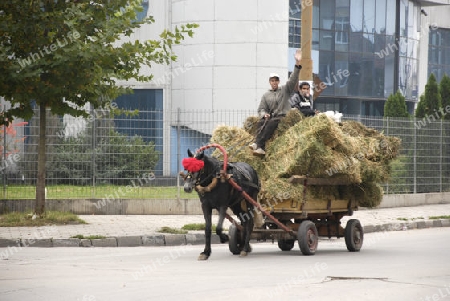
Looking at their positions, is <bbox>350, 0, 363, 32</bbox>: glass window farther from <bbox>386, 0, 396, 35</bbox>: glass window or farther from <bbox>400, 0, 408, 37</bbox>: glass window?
<bbox>400, 0, 408, 37</bbox>: glass window

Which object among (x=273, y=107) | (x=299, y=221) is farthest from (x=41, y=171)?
(x=299, y=221)

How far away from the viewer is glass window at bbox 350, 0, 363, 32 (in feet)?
154

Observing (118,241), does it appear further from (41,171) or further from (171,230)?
(41,171)

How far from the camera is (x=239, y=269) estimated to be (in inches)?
475

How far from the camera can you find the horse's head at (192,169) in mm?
13312

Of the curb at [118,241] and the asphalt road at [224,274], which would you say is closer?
the asphalt road at [224,274]

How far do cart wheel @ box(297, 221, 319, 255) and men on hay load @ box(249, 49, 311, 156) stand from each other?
1.52 meters

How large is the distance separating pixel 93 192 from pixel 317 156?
907 centimetres

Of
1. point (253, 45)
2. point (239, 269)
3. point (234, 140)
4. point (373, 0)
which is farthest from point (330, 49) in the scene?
point (239, 269)

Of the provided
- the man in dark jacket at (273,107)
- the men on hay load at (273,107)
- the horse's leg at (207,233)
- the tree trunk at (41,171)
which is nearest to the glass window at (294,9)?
the tree trunk at (41,171)

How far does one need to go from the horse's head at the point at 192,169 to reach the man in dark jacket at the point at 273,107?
1731 mm

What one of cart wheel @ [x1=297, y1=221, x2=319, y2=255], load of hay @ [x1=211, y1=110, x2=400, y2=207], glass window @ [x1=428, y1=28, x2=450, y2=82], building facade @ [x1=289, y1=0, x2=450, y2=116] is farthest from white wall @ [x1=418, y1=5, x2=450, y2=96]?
cart wheel @ [x1=297, y1=221, x2=319, y2=255]

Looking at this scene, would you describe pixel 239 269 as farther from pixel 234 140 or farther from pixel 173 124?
pixel 173 124

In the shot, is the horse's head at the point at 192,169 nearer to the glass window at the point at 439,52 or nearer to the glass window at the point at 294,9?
the glass window at the point at 294,9
